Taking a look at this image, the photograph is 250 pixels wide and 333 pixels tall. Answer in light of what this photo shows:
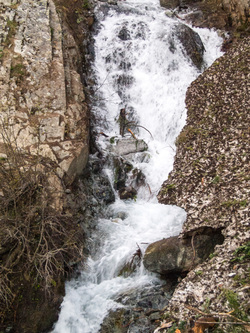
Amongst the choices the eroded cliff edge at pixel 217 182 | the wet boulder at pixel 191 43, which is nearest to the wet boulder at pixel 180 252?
the eroded cliff edge at pixel 217 182

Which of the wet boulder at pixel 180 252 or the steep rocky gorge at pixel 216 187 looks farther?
the wet boulder at pixel 180 252

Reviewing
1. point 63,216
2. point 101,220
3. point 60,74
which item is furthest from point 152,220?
point 60,74

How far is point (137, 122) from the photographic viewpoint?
27.4 feet

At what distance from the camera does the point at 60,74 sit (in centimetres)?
663

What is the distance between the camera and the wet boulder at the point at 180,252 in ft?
13.9

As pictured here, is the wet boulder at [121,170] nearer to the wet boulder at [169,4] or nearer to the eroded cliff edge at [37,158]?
the eroded cliff edge at [37,158]

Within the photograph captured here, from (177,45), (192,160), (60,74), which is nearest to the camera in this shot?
(192,160)

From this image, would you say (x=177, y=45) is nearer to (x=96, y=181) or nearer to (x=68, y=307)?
(x=96, y=181)

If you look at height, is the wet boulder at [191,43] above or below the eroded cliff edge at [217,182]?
above

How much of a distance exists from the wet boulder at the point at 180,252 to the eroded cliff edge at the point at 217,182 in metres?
0.13

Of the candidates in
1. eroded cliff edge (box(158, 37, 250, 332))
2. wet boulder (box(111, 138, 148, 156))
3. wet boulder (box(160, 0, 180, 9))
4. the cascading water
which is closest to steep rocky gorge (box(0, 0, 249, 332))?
eroded cliff edge (box(158, 37, 250, 332))

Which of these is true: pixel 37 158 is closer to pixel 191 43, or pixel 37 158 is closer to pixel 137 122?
pixel 137 122

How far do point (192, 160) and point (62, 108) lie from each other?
123 inches

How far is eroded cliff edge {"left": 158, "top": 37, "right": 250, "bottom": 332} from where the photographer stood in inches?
122
